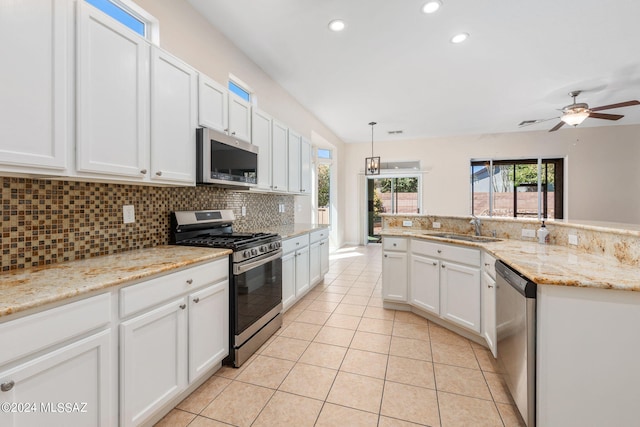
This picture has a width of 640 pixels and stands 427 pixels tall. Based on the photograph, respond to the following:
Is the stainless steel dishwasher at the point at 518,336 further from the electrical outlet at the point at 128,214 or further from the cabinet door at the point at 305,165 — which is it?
the cabinet door at the point at 305,165

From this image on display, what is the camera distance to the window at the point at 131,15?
2.03m

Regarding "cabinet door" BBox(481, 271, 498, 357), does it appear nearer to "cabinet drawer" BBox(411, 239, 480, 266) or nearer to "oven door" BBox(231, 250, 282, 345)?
"cabinet drawer" BBox(411, 239, 480, 266)

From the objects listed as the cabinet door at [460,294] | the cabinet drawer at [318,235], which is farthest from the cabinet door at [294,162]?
the cabinet door at [460,294]

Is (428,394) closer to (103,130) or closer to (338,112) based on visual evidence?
(103,130)

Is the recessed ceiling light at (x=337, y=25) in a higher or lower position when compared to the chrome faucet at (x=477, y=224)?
higher

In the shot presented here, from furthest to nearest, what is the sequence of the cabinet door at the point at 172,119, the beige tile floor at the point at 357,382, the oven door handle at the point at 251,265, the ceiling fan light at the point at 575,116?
the ceiling fan light at the point at 575,116 → the oven door handle at the point at 251,265 → the cabinet door at the point at 172,119 → the beige tile floor at the point at 357,382

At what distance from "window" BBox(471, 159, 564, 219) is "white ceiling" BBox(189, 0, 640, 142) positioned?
1.85m

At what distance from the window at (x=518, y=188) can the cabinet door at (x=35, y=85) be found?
785cm

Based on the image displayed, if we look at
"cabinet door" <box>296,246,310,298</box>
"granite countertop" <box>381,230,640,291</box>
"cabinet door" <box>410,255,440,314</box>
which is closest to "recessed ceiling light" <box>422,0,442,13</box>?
"granite countertop" <box>381,230,640,291</box>

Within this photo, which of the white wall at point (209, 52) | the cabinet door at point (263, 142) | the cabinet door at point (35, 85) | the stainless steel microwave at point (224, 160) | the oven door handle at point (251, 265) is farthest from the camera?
the cabinet door at point (263, 142)

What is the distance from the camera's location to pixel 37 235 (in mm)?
1541

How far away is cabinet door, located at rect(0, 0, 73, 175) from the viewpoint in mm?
1186

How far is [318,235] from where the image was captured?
4062 mm

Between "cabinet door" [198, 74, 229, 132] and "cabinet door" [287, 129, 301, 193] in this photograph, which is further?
"cabinet door" [287, 129, 301, 193]
